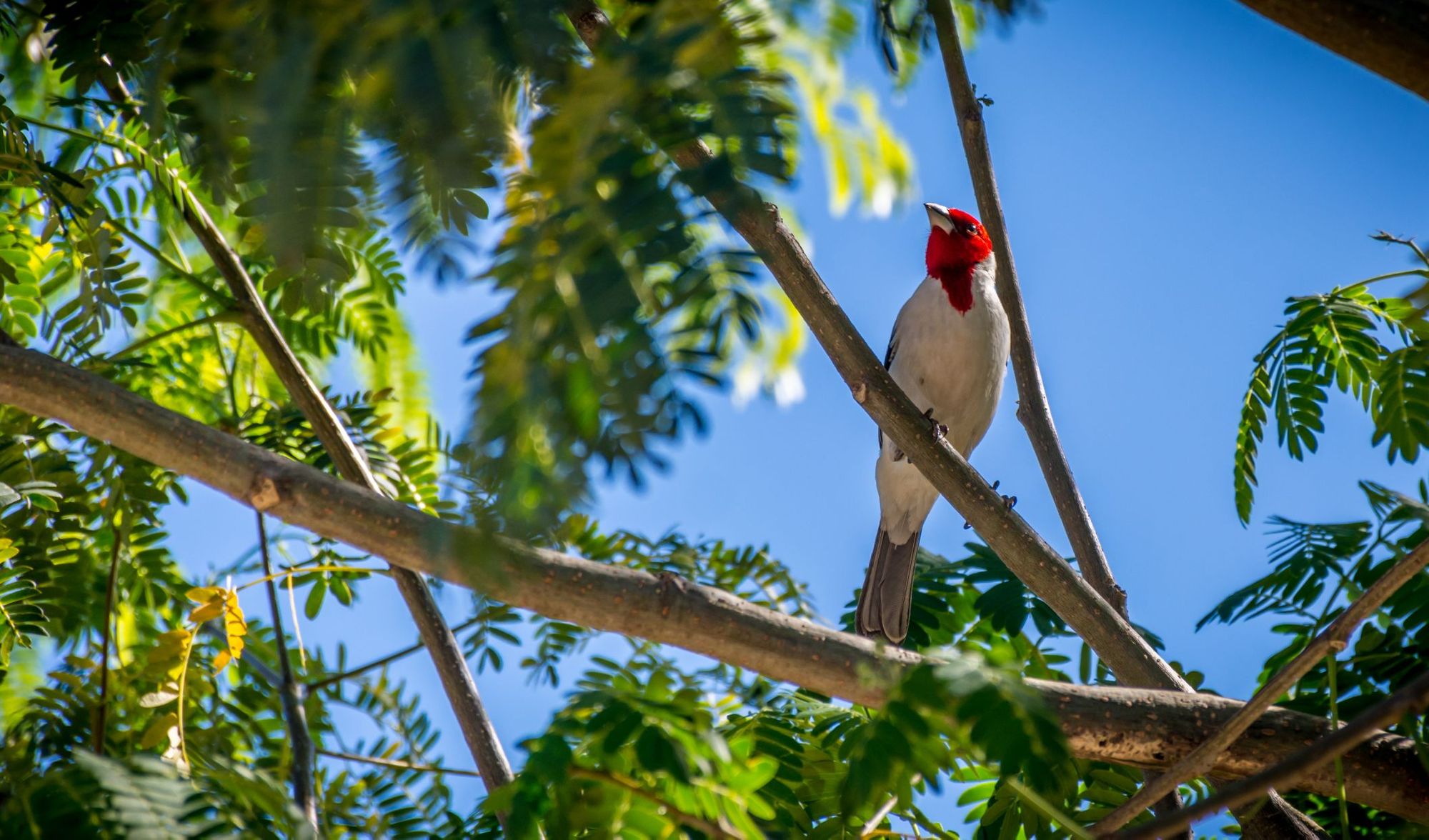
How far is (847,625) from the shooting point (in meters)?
3.18

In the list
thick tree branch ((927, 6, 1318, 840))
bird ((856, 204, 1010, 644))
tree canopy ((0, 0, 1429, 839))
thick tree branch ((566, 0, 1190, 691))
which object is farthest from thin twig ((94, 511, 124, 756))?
bird ((856, 204, 1010, 644))

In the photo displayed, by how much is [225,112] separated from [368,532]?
2.01 feet

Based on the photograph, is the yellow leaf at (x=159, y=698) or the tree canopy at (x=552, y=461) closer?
the tree canopy at (x=552, y=461)

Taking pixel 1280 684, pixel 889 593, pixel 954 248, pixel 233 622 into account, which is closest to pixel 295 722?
pixel 233 622

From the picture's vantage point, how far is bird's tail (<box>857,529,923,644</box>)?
3.20 meters

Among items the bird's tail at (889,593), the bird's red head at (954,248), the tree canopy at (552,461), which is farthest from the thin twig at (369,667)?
the bird's red head at (954,248)

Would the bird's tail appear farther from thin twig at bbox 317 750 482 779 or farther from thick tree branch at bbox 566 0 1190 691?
thin twig at bbox 317 750 482 779

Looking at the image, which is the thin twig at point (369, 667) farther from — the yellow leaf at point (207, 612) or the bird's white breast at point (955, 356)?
the bird's white breast at point (955, 356)

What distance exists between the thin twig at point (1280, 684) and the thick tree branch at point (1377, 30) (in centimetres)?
62

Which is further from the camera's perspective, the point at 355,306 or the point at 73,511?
the point at 355,306

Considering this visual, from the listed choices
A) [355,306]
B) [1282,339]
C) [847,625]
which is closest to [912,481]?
[847,625]

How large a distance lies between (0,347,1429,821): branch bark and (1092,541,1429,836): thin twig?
232 mm

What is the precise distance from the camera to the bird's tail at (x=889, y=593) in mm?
3201

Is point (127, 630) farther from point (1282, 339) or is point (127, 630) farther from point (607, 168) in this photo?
point (1282, 339)
